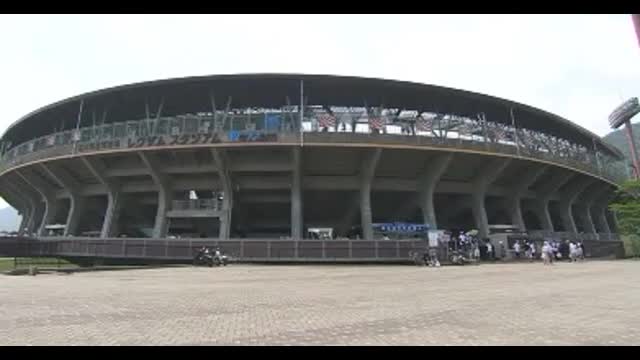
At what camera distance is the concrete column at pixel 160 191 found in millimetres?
37281

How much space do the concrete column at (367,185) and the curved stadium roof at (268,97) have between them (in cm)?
626

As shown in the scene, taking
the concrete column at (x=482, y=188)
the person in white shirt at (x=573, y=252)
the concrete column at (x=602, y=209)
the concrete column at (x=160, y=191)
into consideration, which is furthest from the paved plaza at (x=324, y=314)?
the concrete column at (x=602, y=209)

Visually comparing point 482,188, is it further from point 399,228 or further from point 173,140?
point 173,140

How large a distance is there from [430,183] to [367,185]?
517 cm

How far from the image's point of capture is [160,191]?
128 feet

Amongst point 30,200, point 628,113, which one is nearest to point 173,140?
point 30,200

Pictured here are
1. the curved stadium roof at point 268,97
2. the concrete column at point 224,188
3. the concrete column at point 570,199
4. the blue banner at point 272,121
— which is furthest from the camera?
the concrete column at point 570,199

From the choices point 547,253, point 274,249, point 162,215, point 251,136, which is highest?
point 251,136

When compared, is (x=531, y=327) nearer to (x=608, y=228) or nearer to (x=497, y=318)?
(x=497, y=318)

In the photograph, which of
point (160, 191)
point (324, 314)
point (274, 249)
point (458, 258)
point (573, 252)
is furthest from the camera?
point (160, 191)

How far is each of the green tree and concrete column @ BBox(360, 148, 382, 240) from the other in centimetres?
2452

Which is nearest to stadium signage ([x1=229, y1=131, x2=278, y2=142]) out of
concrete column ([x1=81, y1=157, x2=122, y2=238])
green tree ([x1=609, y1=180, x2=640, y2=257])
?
concrete column ([x1=81, y1=157, x2=122, y2=238])

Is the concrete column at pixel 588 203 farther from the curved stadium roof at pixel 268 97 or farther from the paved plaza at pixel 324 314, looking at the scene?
the paved plaza at pixel 324 314

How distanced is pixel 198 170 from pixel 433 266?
1862 centimetres
